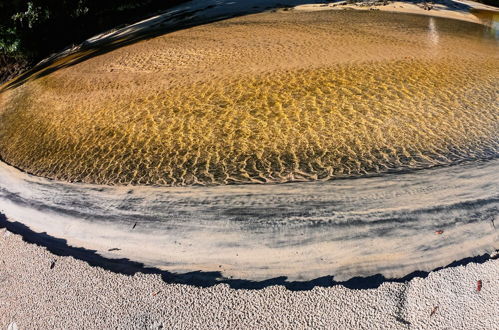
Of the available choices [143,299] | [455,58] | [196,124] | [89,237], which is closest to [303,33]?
[455,58]

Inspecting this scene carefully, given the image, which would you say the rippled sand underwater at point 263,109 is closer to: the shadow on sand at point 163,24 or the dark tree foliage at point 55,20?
the shadow on sand at point 163,24

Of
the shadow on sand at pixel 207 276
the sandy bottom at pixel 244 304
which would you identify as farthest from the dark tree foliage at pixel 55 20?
the sandy bottom at pixel 244 304

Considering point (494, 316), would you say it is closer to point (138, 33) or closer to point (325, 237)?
point (325, 237)

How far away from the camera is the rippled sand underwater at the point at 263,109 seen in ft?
10.3

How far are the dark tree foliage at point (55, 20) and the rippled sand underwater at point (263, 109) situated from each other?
2.16 metres

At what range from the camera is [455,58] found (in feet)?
16.1

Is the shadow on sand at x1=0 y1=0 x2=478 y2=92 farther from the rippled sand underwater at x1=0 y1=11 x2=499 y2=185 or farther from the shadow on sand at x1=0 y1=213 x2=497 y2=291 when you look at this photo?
the shadow on sand at x1=0 y1=213 x2=497 y2=291

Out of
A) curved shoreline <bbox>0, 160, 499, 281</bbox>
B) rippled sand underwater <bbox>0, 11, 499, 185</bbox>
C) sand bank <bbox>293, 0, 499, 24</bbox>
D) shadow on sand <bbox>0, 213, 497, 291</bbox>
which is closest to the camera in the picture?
shadow on sand <bbox>0, 213, 497, 291</bbox>

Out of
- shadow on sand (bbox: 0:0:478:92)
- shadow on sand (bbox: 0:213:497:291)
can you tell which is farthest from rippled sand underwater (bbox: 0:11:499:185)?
shadow on sand (bbox: 0:213:497:291)

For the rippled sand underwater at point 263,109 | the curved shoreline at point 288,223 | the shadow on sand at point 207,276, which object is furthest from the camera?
the rippled sand underwater at point 263,109

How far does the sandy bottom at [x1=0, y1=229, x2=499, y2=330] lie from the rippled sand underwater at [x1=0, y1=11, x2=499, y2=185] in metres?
1.07

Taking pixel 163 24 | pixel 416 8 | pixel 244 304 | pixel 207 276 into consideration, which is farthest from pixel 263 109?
pixel 416 8

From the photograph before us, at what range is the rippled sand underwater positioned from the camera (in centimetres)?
314

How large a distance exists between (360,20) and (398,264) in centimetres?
567
